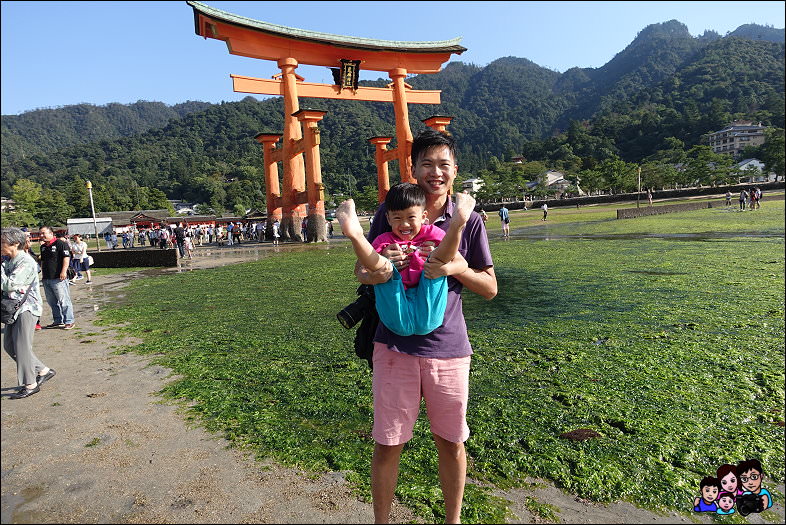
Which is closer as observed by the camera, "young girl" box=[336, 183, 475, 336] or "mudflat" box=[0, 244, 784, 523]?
"young girl" box=[336, 183, 475, 336]

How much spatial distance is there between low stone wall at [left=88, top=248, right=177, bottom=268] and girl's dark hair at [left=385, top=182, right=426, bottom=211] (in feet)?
47.1

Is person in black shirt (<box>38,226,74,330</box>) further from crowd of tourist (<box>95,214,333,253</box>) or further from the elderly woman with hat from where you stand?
crowd of tourist (<box>95,214,333,253</box>)

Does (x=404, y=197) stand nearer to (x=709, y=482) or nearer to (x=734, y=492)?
(x=709, y=482)

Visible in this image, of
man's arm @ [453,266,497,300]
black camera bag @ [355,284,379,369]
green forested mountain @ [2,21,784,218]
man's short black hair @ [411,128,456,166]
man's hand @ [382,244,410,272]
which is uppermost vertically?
green forested mountain @ [2,21,784,218]

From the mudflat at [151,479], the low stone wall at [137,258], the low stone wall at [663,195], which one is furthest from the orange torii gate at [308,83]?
the low stone wall at [663,195]

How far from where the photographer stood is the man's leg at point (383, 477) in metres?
1.89

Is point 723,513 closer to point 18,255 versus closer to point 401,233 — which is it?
point 401,233

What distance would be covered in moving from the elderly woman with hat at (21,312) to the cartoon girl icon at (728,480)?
4795 mm

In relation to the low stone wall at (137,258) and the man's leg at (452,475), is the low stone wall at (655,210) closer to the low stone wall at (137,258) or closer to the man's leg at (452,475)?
the low stone wall at (137,258)

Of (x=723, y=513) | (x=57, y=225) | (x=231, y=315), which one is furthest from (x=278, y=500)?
(x=57, y=225)

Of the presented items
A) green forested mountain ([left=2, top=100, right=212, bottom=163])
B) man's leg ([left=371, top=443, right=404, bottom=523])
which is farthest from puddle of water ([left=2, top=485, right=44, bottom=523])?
green forested mountain ([left=2, top=100, right=212, bottom=163])

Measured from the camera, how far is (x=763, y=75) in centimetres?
9438

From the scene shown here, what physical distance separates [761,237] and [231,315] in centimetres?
1355

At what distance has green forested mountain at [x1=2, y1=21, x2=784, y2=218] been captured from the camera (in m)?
84.9
